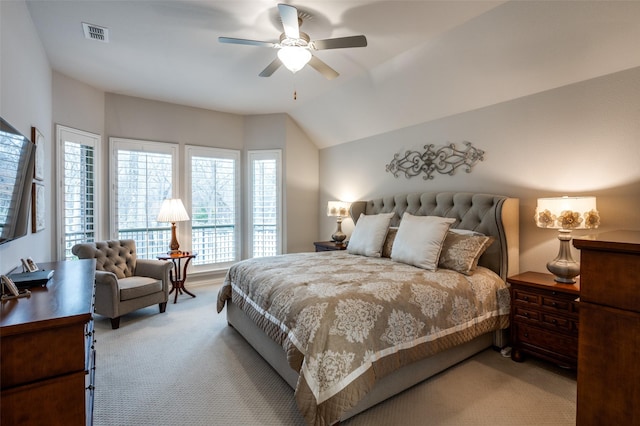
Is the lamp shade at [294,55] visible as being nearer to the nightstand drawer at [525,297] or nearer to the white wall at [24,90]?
the white wall at [24,90]

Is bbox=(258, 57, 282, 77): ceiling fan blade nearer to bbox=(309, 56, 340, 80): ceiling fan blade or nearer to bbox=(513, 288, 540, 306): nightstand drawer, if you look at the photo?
bbox=(309, 56, 340, 80): ceiling fan blade

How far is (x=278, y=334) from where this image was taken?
7.17 ft

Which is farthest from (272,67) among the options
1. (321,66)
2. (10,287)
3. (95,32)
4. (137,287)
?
(137,287)

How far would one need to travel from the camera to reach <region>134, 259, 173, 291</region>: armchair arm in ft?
12.9

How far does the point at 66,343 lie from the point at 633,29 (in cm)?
385

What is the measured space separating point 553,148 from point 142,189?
523 centimetres

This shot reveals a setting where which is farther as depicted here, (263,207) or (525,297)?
(263,207)

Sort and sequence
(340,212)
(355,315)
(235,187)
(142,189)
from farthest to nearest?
(235,187), (340,212), (142,189), (355,315)

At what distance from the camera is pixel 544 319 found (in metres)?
2.51

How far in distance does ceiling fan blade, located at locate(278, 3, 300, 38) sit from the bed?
1.90 m

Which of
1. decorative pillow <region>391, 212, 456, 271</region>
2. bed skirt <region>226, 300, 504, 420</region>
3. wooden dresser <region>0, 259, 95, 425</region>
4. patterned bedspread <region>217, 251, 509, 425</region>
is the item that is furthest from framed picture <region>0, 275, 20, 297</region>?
decorative pillow <region>391, 212, 456, 271</region>

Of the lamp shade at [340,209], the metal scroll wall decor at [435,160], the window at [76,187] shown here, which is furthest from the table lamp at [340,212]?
the window at [76,187]

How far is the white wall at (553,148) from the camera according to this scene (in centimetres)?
247

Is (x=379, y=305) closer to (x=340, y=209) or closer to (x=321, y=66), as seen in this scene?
(x=321, y=66)
